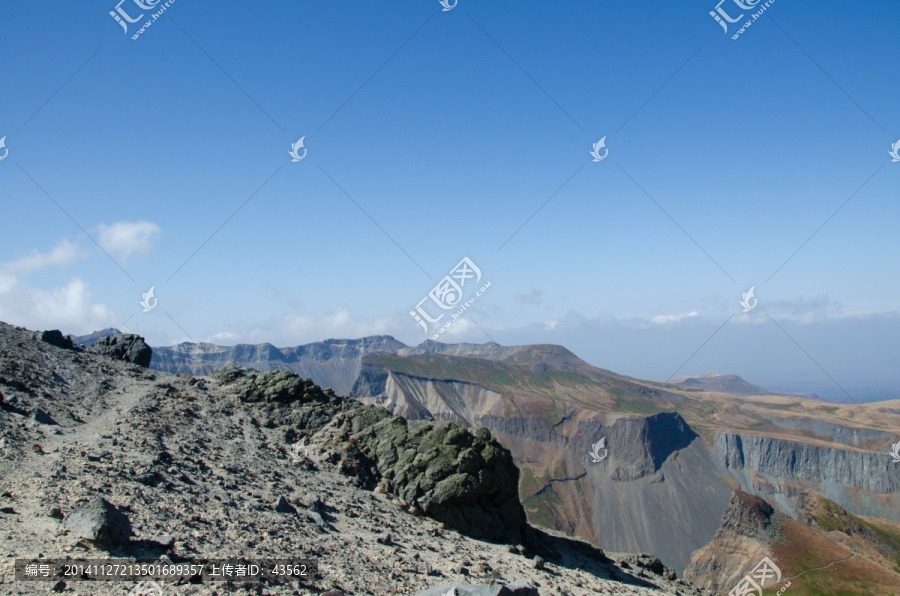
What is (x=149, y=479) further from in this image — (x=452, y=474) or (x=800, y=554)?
(x=800, y=554)

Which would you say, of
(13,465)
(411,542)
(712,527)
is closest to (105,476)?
(13,465)

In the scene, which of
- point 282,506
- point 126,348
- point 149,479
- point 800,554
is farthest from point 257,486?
point 800,554

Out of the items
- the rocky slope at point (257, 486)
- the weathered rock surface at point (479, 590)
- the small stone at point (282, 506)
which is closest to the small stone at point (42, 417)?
the rocky slope at point (257, 486)

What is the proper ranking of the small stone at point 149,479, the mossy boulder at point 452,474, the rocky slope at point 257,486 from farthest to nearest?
the mossy boulder at point 452,474
the small stone at point 149,479
the rocky slope at point 257,486

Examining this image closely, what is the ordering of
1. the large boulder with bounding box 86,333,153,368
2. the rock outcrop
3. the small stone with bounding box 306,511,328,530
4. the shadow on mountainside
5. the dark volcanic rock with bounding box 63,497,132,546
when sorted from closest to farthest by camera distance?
the dark volcanic rock with bounding box 63,497,132,546
the small stone with bounding box 306,511,328,530
the rock outcrop
the shadow on mountainside
the large boulder with bounding box 86,333,153,368

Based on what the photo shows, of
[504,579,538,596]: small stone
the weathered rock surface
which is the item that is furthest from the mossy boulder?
the weathered rock surface

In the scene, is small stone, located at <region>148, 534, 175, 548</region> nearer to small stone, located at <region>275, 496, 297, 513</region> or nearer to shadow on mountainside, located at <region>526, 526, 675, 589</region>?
small stone, located at <region>275, 496, 297, 513</region>

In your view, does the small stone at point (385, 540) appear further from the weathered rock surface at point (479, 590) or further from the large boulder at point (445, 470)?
the weathered rock surface at point (479, 590)

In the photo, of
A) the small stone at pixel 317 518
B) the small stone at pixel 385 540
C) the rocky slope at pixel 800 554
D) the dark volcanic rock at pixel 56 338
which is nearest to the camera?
the small stone at pixel 385 540
